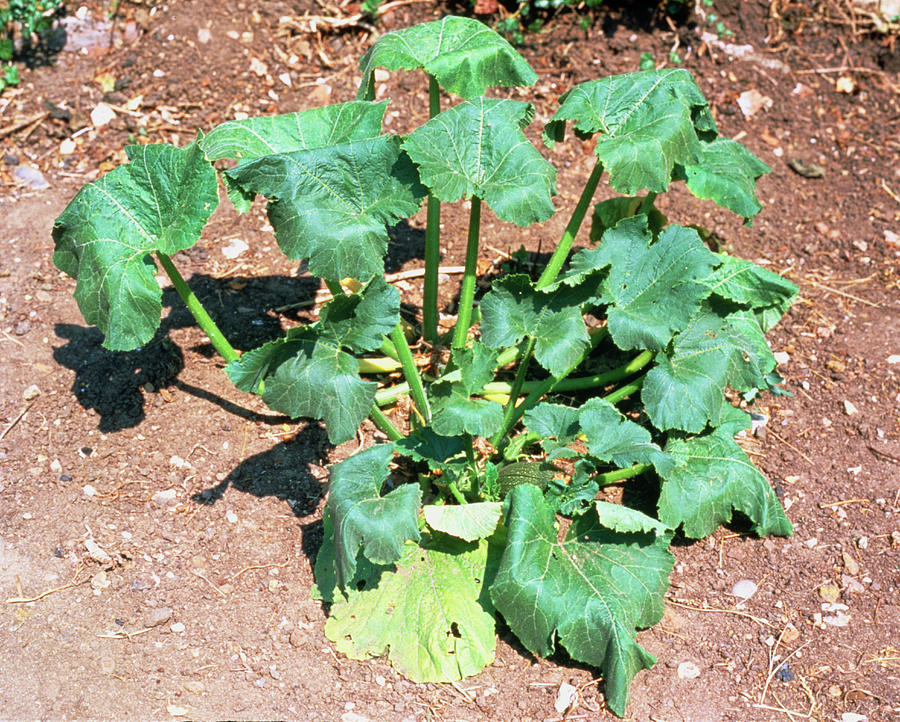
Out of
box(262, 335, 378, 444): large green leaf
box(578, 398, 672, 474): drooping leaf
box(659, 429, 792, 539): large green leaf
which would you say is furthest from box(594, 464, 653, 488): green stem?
box(262, 335, 378, 444): large green leaf

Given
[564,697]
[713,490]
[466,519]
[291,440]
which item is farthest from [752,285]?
[291,440]

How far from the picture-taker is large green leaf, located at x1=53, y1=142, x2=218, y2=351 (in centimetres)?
349

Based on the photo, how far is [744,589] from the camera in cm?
380

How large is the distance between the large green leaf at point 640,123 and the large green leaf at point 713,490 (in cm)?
112

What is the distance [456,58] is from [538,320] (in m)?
1.17

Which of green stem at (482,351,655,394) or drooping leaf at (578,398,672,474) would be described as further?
green stem at (482,351,655,394)

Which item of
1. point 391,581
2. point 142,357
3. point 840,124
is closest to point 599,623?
point 391,581

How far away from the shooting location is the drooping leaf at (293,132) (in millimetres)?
→ 3596

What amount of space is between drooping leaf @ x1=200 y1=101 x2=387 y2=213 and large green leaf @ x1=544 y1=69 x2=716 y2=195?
777 millimetres

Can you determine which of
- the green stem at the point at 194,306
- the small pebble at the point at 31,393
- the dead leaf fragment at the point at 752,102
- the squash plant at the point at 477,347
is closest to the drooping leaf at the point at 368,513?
the squash plant at the point at 477,347

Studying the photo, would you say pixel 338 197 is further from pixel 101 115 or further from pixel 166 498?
pixel 101 115

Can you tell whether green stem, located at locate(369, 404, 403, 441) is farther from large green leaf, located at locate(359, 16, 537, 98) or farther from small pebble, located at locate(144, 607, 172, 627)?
large green leaf, located at locate(359, 16, 537, 98)

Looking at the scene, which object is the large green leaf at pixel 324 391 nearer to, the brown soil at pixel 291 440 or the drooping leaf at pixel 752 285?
the brown soil at pixel 291 440

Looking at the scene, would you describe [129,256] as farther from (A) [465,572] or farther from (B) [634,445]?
(B) [634,445]
